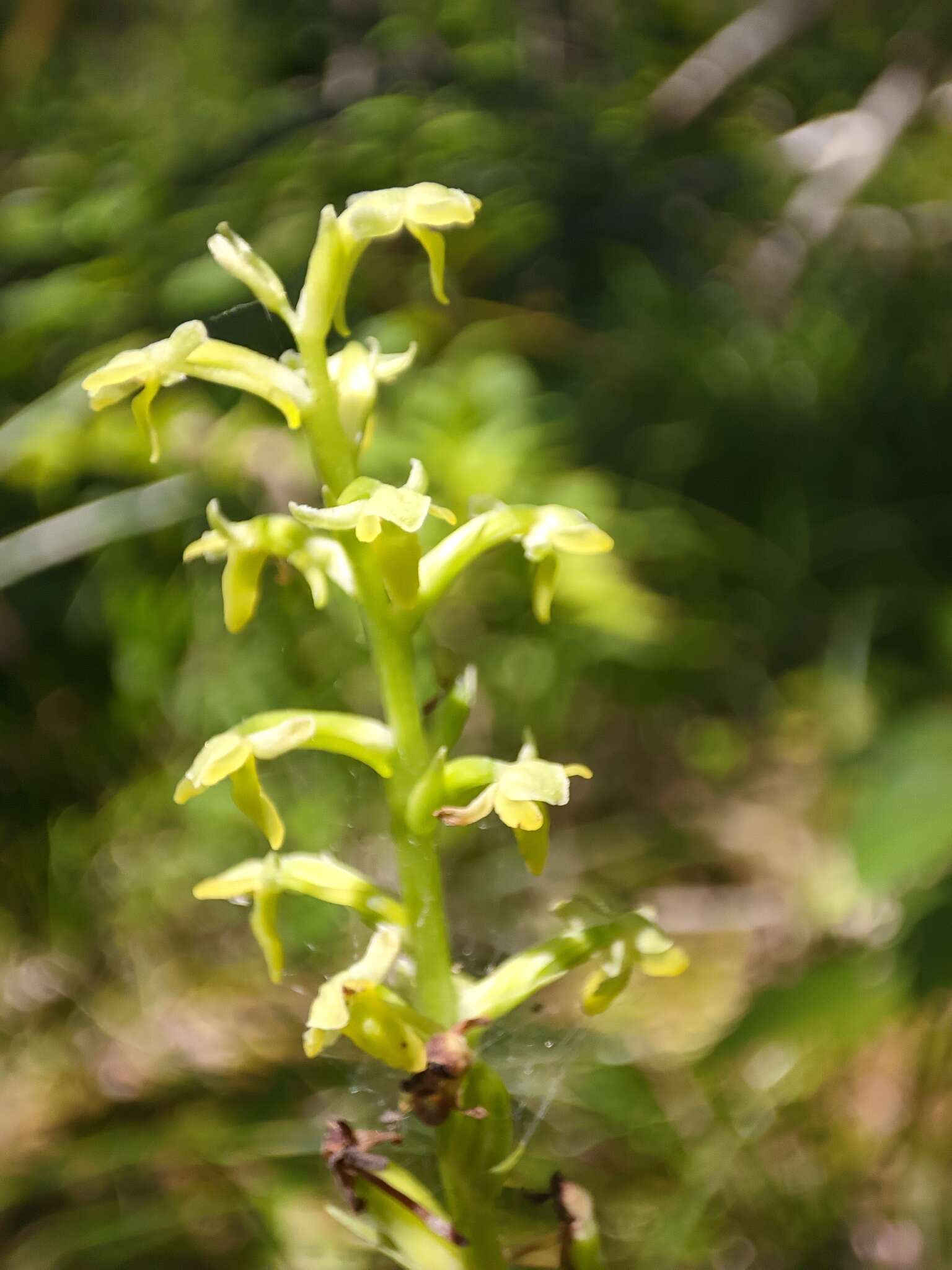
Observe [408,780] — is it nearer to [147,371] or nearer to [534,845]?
[534,845]

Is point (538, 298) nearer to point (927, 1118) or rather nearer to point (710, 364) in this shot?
point (710, 364)

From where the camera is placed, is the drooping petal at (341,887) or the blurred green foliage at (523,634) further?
the blurred green foliage at (523,634)

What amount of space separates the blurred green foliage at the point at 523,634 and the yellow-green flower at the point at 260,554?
121 mm

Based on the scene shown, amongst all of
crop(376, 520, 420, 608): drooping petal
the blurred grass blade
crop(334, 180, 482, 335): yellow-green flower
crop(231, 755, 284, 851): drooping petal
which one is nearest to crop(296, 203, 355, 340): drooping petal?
crop(334, 180, 482, 335): yellow-green flower

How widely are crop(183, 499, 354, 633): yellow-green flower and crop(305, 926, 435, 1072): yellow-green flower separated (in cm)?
18

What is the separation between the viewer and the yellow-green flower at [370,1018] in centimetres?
48

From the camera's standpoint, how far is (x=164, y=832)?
56.4 inches

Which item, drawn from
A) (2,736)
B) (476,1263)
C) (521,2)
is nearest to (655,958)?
(476,1263)

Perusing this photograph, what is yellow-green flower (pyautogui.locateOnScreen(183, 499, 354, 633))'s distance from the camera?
517 mm

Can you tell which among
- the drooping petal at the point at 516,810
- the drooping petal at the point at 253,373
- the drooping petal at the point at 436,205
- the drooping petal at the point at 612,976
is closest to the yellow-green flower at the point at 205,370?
the drooping petal at the point at 253,373

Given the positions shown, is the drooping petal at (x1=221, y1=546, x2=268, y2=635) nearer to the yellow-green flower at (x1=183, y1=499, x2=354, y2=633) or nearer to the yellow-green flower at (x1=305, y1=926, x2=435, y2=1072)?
the yellow-green flower at (x1=183, y1=499, x2=354, y2=633)

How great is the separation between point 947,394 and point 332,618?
1.42 m

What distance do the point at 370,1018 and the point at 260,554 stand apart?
0.23 metres

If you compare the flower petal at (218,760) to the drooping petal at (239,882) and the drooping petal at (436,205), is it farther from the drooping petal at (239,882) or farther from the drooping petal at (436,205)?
the drooping petal at (436,205)
